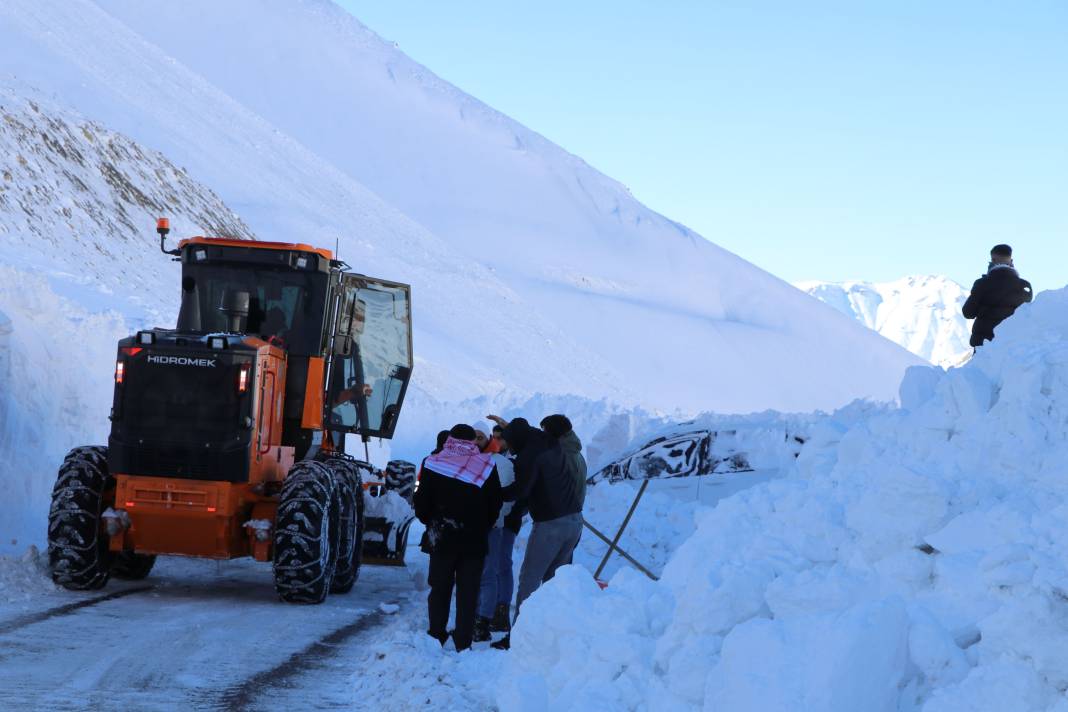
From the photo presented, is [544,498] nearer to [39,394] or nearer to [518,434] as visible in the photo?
[518,434]

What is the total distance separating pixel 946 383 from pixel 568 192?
107 metres

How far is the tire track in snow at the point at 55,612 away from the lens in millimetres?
9086

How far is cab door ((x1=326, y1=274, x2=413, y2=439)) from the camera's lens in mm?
12578

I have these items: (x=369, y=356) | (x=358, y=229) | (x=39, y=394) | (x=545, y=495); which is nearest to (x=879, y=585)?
(x=545, y=495)

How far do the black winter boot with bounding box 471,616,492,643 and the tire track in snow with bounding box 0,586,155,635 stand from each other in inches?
118

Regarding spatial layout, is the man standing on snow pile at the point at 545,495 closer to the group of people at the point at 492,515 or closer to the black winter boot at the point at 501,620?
the group of people at the point at 492,515

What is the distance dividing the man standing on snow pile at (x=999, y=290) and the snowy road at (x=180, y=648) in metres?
5.29

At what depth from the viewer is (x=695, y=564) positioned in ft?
21.7

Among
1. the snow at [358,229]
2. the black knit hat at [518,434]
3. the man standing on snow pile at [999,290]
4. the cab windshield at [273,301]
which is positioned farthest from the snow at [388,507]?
the man standing on snow pile at [999,290]

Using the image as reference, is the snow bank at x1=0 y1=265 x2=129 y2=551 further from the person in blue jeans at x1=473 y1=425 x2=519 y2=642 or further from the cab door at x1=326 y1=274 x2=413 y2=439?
the person in blue jeans at x1=473 y1=425 x2=519 y2=642

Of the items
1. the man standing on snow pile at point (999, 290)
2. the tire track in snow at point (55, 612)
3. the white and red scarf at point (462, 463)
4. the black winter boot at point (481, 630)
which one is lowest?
the tire track in snow at point (55, 612)

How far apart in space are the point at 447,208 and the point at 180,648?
91623 millimetres

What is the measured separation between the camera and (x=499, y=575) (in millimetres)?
10438

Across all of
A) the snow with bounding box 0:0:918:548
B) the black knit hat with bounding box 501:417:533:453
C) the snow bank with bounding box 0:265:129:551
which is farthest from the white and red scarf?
the snow with bounding box 0:0:918:548
